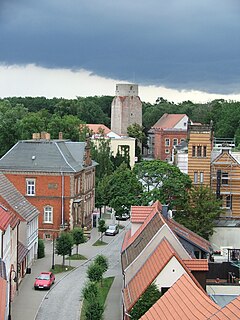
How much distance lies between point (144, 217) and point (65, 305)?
25.6 ft

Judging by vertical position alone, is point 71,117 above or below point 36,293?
above

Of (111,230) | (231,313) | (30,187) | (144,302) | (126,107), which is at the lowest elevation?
(111,230)

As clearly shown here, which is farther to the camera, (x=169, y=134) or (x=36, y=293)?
(x=169, y=134)

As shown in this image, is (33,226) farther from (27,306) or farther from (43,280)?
(27,306)

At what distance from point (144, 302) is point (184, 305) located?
8.40 meters

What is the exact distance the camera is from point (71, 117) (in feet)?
348

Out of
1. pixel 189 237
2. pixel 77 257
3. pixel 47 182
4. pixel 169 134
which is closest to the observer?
pixel 189 237

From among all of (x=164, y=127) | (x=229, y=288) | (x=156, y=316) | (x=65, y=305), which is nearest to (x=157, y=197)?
(x=65, y=305)

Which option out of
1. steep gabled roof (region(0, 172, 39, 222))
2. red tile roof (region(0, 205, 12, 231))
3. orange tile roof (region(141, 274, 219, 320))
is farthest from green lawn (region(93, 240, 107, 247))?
orange tile roof (region(141, 274, 219, 320))

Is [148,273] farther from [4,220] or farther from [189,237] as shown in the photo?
[189,237]

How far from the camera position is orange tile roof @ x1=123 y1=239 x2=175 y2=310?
100 feet

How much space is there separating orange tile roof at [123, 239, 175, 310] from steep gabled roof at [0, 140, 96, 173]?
1261 inches

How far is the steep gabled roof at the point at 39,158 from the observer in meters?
64.9

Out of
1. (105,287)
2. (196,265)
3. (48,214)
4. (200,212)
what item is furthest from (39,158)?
(196,265)
